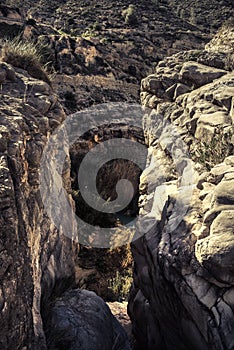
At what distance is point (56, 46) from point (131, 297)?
60.0 ft

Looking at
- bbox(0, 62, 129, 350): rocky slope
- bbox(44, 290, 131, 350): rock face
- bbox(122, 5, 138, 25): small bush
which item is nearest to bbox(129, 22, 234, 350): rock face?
bbox(44, 290, 131, 350): rock face

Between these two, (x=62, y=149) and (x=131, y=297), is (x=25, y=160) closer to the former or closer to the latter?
(x=62, y=149)

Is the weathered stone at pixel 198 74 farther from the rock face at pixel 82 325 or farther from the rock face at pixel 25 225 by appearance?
the rock face at pixel 82 325

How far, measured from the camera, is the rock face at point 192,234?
372 cm

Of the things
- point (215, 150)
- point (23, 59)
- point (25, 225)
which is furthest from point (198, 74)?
point (25, 225)

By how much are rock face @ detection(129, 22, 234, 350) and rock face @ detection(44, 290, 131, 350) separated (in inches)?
28.1

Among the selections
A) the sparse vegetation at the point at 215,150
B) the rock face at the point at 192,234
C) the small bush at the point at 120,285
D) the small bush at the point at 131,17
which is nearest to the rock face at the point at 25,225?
the rock face at the point at 192,234

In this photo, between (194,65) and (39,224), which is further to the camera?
(194,65)

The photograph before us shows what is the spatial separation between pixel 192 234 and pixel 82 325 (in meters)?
1.83

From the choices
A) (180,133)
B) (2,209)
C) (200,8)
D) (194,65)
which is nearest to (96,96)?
(194,65)

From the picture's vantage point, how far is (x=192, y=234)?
14.1ft

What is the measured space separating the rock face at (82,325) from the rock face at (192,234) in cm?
71

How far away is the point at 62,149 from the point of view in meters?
6.22

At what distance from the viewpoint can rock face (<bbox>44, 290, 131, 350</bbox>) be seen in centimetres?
439
